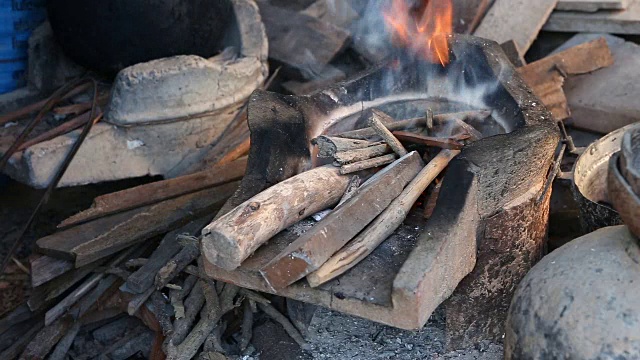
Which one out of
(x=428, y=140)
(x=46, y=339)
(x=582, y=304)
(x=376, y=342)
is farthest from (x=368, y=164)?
(x=46, y=339)

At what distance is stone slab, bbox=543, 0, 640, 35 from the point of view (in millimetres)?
5363

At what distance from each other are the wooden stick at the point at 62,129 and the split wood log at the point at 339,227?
2.11 m

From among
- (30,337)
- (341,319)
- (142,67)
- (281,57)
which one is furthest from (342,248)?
(281,57)

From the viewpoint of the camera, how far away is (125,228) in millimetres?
3959

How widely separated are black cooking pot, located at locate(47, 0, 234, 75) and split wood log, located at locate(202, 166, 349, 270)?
183 cm

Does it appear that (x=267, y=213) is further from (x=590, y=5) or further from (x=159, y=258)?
(x=590, y=5)

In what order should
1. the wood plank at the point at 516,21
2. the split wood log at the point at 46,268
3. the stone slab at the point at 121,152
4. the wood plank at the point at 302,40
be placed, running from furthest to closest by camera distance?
the wood plank at the point at 516,21 < the wood plank at the point at 302,40 < the stone slab at the point at 121,152 < the split wood log at the point at 46,268

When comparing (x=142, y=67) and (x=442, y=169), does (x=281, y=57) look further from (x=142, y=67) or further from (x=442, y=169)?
(x=442, y=169)

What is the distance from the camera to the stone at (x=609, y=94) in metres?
4.84

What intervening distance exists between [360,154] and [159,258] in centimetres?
122

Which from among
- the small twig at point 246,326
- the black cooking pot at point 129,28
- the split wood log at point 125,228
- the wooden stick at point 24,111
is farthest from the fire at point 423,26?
the wooden stick at point 24,111

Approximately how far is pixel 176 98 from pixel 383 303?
7.83ft

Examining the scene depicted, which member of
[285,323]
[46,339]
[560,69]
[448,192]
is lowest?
[46,339]

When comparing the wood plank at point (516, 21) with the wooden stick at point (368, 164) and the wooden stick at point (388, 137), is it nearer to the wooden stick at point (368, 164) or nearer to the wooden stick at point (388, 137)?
the wooden stick at point (388, 137)
